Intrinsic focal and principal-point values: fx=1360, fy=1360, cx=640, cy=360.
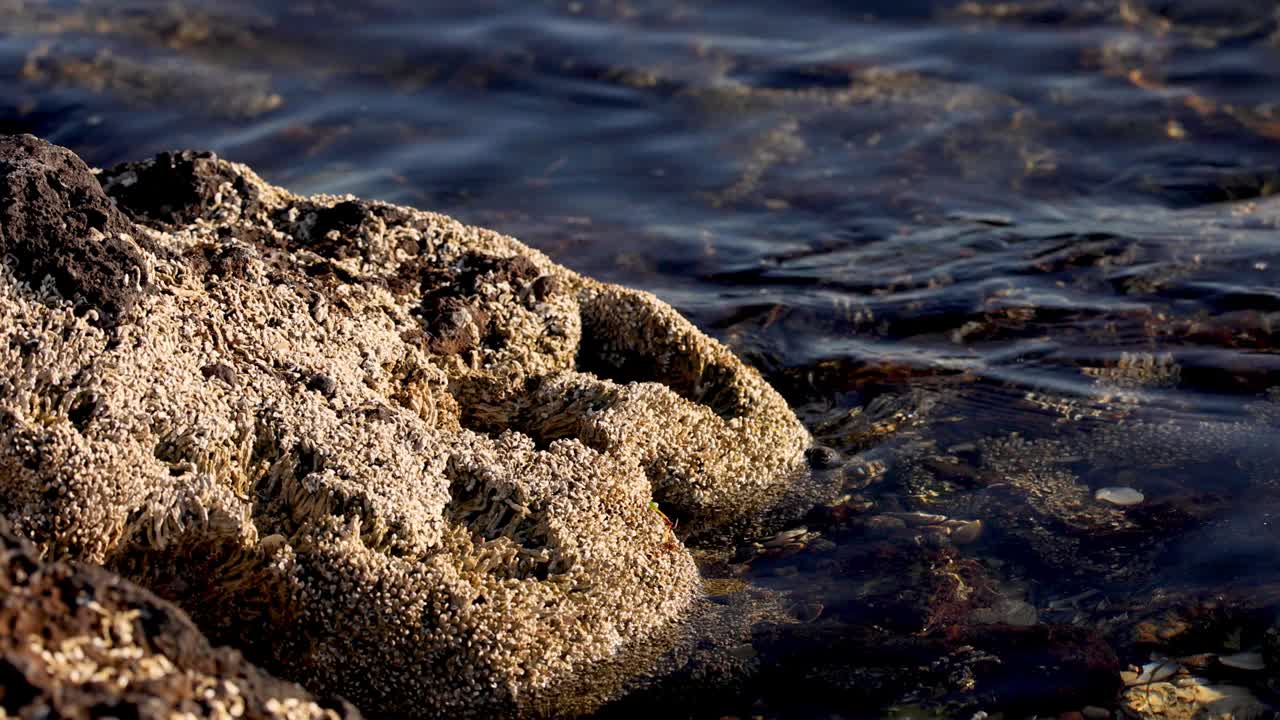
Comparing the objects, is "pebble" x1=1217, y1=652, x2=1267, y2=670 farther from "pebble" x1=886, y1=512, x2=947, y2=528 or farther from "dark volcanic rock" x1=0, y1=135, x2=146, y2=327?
"dark volcanic rock" x1=0, y1=135, x2=146, y2=327

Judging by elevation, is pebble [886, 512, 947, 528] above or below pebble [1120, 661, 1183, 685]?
above

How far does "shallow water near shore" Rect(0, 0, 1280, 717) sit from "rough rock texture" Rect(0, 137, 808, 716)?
1.44 ft

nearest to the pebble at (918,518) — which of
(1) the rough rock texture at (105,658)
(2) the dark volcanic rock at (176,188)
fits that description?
(2) the dark volcanic rock at (176,188)

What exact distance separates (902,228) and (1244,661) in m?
3.57

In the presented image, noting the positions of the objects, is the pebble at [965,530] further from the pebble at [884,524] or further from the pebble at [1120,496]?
the pebble at [1120,496]

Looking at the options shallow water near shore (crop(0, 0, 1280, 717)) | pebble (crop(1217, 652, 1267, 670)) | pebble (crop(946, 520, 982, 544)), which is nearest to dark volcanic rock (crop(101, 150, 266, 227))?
shallow water near shore (crop(0, 0, 1280, 717))

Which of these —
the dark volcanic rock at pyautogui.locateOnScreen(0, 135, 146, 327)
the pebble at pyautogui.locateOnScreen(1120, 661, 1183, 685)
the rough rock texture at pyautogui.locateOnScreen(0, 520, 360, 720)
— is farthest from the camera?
the pebble at pyautogui.locateOnScreen(1120, 661, 1183, 685)

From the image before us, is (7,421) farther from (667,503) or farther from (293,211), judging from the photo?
(667,503)

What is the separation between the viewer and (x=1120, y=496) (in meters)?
4.20

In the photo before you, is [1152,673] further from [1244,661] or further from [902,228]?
[902,228]

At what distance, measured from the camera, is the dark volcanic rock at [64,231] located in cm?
298

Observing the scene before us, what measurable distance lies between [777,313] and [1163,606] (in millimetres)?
2411

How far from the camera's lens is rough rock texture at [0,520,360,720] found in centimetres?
201

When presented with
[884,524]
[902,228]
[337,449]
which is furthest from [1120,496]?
[902,228]
